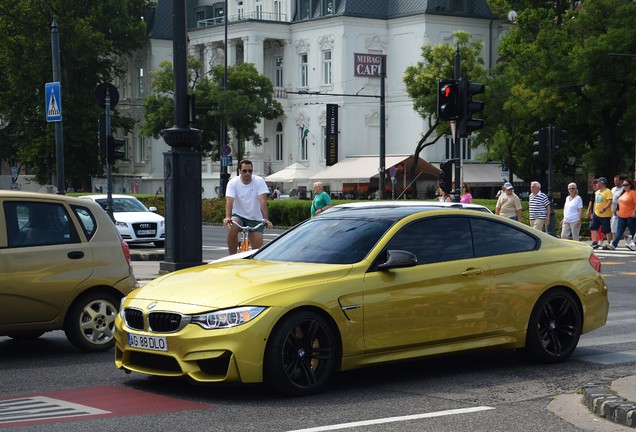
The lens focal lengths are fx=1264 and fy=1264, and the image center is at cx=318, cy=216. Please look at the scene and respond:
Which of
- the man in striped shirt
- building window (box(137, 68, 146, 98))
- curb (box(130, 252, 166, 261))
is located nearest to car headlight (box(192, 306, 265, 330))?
curb (box(130, 252, 166, 261))

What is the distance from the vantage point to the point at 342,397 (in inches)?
371

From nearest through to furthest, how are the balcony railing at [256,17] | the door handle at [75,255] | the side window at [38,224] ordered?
1. the side window at [38,224]
2. the door handle at [75,255]
3. the balcony railing at [256,17]

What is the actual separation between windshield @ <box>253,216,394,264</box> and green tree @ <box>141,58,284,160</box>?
56.3m

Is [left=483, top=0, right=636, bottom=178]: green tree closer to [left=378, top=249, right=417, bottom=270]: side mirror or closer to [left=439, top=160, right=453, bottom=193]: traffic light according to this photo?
[left=439, top=160, right=453, bottom=193]: traffic light

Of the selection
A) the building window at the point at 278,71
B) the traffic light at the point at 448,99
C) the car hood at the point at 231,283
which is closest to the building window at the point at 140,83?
the building window at the point at 278,71

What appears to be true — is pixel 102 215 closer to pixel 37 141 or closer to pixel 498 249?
pixel 498 249

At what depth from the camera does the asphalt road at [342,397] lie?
8.41 m

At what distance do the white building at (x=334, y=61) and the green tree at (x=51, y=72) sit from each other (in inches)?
460

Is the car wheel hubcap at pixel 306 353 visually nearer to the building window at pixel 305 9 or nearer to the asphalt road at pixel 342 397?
the asphalt road at pixel 342 397

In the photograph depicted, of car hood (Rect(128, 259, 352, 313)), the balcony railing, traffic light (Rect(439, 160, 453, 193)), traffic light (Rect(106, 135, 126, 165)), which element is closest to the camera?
car hood (Rect(128, 259, 352, 313))

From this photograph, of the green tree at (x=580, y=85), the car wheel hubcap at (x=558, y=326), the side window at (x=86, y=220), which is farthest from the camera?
the green tree at (x=580, y=85)

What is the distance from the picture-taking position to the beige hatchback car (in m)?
11.6

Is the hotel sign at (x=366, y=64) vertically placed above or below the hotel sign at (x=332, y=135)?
above

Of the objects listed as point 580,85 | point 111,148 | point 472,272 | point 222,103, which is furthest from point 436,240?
point 222,103
